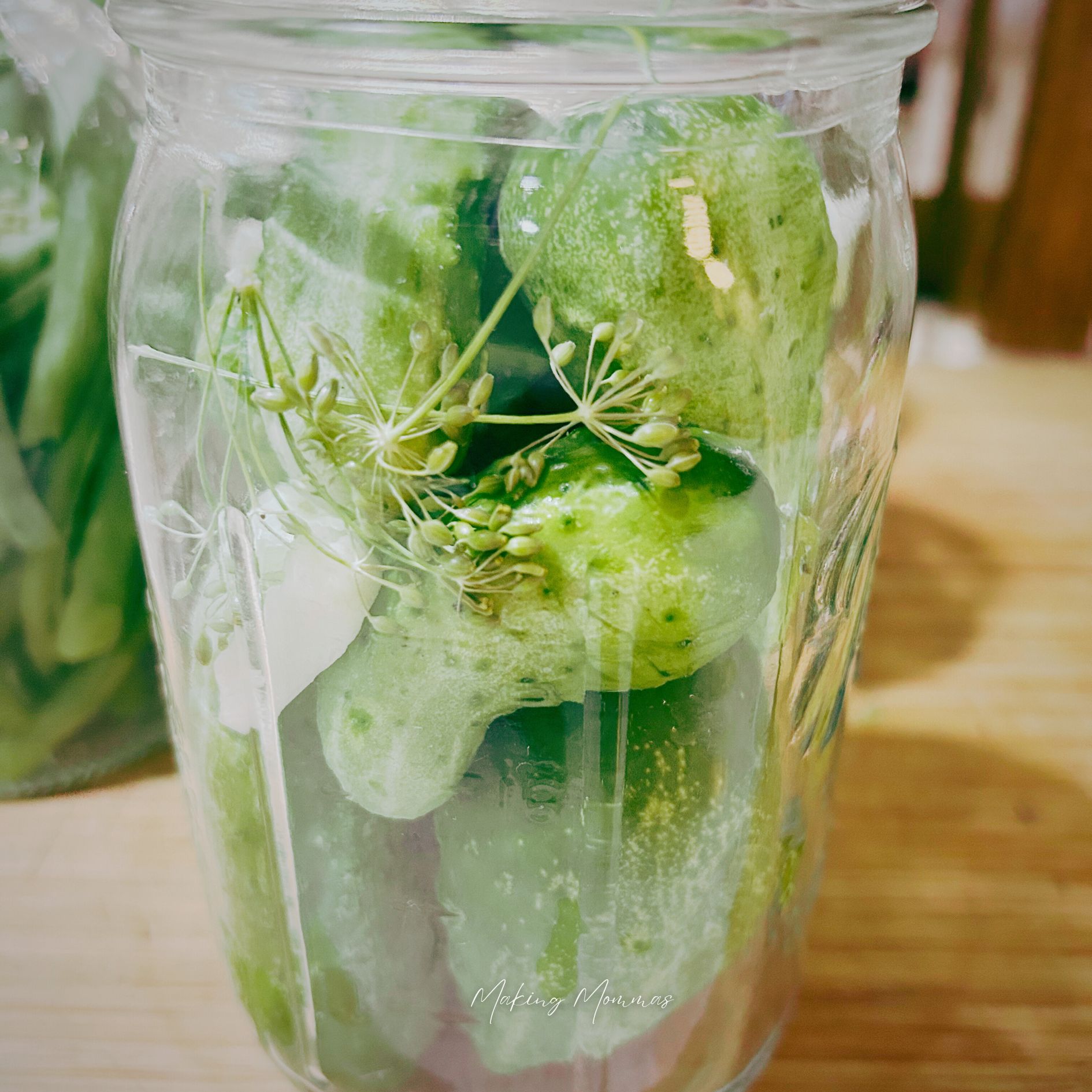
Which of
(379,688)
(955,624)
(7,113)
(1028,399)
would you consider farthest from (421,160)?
(1028,399)

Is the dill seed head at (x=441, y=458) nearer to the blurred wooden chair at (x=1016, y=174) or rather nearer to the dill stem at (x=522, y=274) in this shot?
the dill stem at (x=522, y=274)

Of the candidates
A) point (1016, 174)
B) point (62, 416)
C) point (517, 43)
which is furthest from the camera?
point (1016, 174)

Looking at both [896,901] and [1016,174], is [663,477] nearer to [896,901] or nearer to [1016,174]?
[896,901]

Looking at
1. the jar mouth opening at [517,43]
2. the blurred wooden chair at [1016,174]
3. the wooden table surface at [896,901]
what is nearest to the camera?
the jar mouth opening at [517,43]

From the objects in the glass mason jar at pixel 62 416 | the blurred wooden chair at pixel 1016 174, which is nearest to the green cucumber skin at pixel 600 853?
the glass mason jar at pixel 62 416

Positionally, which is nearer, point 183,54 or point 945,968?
point 183,54

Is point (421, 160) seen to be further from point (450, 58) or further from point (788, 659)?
point (788, 659)

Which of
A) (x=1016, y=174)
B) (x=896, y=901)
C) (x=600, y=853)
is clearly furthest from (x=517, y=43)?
(x=1016, y=174)
